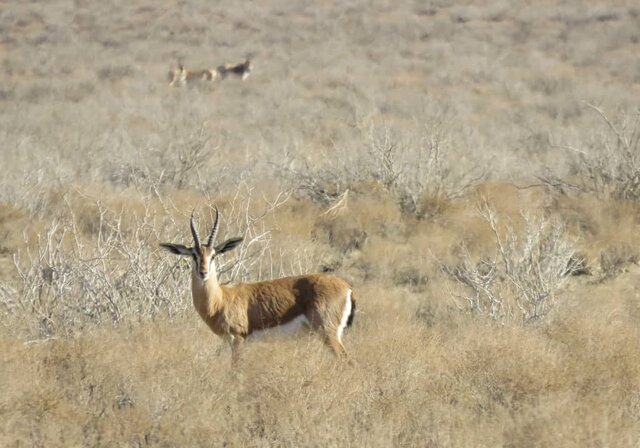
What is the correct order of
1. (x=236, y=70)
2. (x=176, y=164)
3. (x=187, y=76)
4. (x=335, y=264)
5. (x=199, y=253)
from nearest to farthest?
1. (x=199, y=253)
2. (x=335, y=264)
3. (x=176, y=164)
4. (x=187, y=76)
5. (x=236, y=70)

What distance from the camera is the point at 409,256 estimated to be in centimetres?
1202

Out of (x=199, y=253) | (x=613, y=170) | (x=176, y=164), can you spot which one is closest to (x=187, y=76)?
(x=176, y=164)

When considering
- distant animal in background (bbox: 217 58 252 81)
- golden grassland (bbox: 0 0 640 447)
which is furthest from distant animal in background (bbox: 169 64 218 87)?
golden grassland (bbox: 0 0 640 447)

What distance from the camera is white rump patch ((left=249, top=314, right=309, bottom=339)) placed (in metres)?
7.63

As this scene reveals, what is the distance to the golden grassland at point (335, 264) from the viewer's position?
5.96 meters

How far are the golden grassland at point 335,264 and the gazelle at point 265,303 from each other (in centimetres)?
21

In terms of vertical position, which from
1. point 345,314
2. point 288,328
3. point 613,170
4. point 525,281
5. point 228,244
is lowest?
point 613,170

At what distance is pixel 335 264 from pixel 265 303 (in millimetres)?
4388

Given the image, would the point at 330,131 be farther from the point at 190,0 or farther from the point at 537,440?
the point at 190,0

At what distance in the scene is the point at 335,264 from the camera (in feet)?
39.5

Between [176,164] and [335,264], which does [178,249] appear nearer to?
[335,264]

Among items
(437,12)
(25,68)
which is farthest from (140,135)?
(437,12)

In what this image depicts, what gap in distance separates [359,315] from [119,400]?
3.70 m

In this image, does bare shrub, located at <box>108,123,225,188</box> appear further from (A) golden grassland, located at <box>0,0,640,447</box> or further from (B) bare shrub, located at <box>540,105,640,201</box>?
(B) bare shrub, located at <box>540,105,640,201</box>
